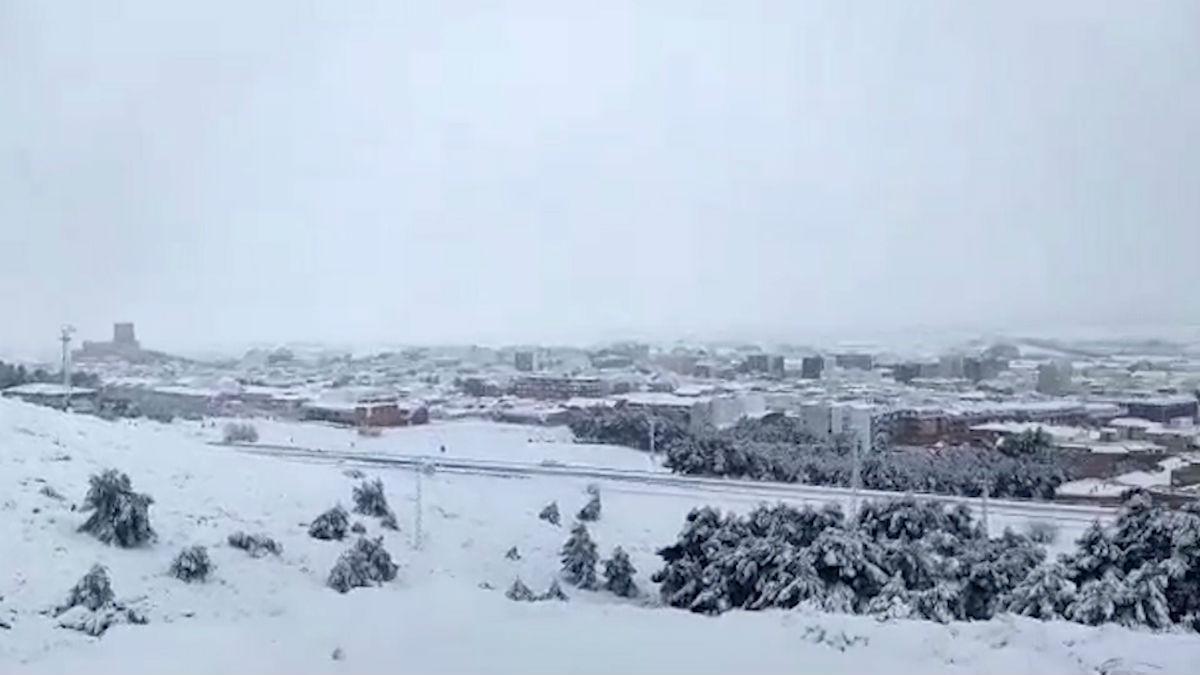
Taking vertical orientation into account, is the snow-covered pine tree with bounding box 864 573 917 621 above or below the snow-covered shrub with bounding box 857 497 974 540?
below

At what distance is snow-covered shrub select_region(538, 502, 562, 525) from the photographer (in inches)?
135

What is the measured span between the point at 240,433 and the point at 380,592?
61 cm

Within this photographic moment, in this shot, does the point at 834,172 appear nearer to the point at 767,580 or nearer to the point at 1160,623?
the point at 767,580

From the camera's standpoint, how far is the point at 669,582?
334cm

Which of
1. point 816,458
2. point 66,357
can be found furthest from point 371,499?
point 816,458

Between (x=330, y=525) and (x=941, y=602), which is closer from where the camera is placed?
(x=941, y=602)

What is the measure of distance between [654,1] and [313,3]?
95 cm

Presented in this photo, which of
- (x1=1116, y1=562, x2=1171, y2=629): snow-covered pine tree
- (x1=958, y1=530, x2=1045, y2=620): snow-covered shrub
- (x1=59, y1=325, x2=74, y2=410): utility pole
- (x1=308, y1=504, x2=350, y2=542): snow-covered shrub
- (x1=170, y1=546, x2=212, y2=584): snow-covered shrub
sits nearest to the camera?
(x1=1116, y1=562, x2=1171, y2=629): snow-covered pine tree

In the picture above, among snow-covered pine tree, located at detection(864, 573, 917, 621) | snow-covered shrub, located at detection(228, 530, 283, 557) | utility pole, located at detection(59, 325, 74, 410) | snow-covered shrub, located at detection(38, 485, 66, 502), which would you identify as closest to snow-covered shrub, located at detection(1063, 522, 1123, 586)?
snow-covered pine tree, located at detection(864, 573, 917, 621)

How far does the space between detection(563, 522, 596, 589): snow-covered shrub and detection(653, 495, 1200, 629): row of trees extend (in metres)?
0.17

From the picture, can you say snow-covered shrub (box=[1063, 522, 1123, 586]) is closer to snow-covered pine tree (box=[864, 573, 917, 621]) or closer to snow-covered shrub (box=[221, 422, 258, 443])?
snow-covered pine tree (box=[864, 573, 917, 621])

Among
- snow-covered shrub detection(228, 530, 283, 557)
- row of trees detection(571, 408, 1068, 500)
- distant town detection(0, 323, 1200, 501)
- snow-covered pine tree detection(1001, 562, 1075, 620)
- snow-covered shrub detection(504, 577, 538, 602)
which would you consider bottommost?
snow-covered shrub detection(504, 577, 538, 602)

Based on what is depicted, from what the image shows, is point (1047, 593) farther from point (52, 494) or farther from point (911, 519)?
point (52, 494)

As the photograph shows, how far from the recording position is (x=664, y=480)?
3396mm
